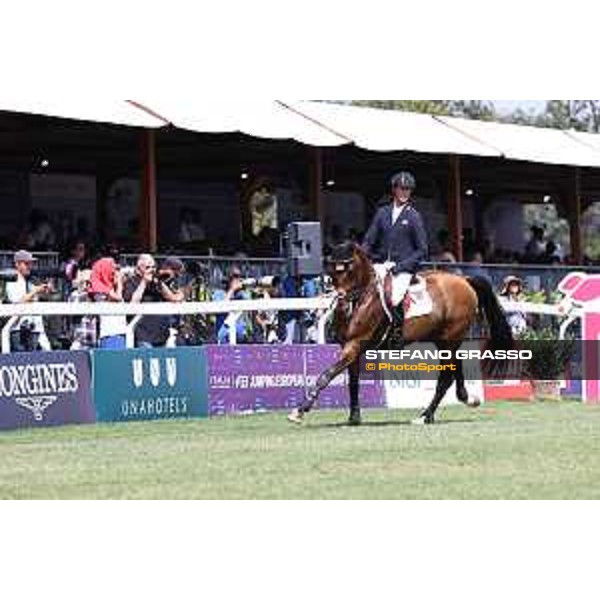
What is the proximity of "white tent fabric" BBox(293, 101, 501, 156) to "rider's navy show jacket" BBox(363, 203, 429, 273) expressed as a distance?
33.4 feet

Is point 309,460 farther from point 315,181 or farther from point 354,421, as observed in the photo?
point 315,181

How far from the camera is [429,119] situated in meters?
31.8

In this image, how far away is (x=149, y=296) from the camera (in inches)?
772

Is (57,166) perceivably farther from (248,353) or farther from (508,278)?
(248,353)

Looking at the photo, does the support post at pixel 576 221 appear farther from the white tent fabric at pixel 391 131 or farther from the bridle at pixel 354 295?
the bridle at pixel 354 295

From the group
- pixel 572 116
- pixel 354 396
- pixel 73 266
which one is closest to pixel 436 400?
pixel 354 396

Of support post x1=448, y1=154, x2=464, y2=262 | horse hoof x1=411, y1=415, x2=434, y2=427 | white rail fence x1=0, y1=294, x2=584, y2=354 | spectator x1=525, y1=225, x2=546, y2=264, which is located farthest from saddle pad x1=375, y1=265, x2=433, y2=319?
spectator x1=525, y1=225, x2=546, y2=264

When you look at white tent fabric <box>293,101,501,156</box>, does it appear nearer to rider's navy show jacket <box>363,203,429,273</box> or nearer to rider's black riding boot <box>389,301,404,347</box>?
rider's black riding boot <box>389,301,404,347</box>

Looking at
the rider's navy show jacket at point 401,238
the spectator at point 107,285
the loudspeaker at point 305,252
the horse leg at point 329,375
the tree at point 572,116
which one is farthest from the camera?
the tree at point 572,116

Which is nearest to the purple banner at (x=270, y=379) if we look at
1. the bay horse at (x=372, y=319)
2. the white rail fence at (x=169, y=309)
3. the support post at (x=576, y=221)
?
the white rail fence at (x=169, y=309)

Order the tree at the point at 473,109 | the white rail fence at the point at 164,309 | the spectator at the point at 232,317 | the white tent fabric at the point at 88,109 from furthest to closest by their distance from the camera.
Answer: the tree at the point at 473,109 < the white tent fabric at the point at 88,109 < the spectator at the point at 232,317 < the white rail fence at the point at 164,309

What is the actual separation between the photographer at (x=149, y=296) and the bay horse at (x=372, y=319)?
3.01 m

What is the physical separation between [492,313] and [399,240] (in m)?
2.10

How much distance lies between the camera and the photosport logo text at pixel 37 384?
16.5 metres
